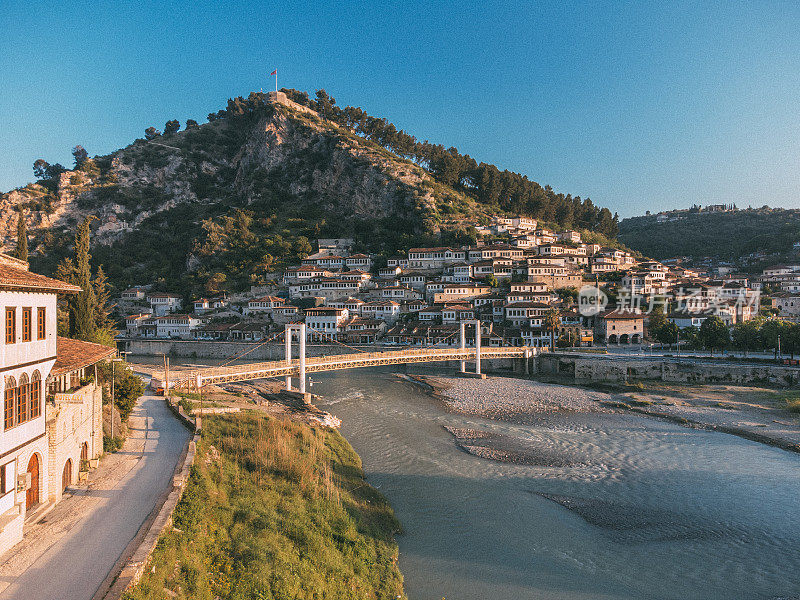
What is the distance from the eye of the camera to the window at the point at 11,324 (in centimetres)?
891

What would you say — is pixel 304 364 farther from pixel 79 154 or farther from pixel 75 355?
pixel 79 154

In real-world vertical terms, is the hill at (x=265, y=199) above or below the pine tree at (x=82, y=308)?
above

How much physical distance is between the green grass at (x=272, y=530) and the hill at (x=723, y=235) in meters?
107

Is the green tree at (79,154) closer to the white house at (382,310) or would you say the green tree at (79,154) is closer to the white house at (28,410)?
the white house at (382,310)

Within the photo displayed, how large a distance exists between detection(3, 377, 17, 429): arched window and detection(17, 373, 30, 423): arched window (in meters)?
0.21

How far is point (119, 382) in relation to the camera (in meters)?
16.8

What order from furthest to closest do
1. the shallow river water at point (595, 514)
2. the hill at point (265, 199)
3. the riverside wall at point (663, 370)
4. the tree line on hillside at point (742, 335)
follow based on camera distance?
the hill at point (265, 199) < the tree line on hillside at point (742, 335) < the riverside wall at point (663, 370) < the shallow river water at point (595, 514)

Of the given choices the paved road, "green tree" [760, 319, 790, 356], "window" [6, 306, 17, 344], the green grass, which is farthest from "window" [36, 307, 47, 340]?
"green tree" [760, 319, 790, 356]

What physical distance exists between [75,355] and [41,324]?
249 cm

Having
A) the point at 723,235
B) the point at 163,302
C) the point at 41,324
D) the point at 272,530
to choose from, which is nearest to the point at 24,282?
the point at 41,324

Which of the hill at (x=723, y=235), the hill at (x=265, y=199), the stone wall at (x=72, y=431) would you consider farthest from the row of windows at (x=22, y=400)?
the hill at (x=723, y=235)

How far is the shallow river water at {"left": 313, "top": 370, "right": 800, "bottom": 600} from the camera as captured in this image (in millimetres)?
11211

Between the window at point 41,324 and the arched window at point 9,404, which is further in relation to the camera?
the window at point 41,324

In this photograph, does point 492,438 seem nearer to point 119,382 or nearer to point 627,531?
point 627,531
